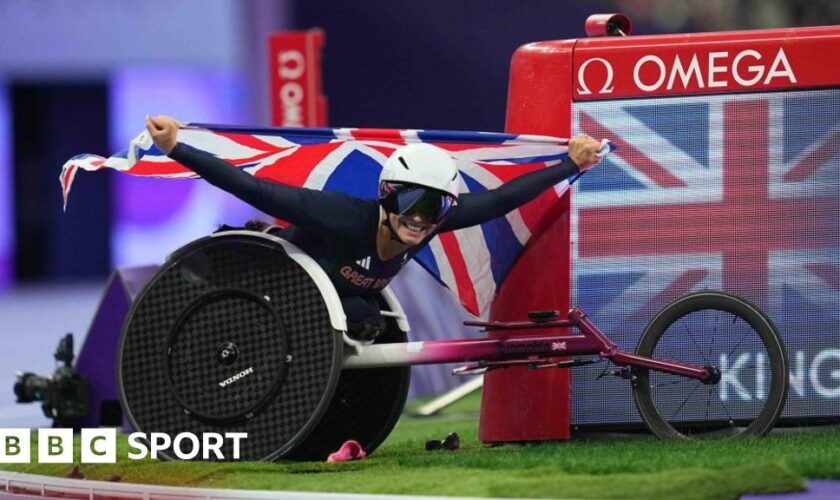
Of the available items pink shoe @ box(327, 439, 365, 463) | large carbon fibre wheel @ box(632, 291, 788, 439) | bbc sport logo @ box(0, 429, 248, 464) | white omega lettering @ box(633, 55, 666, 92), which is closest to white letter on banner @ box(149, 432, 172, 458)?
bbc sport logo @ box(0, 429, 248, 464)

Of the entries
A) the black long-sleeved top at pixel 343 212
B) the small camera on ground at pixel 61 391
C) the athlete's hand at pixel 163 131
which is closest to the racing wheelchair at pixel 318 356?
the black long-sleeved top at pixel 343 212

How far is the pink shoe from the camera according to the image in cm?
716

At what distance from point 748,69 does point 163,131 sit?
8.02 ft

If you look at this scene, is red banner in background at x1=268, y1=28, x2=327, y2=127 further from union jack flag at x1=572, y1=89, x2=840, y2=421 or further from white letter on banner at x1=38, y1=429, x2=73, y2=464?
union jack flag at x1=572, y1=89, x2=840, y2=421

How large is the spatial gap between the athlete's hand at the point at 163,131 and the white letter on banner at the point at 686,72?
6.94ft

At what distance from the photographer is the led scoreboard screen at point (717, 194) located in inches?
294

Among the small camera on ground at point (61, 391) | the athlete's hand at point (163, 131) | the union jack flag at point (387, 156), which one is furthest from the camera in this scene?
the small camera on ground at point (61, 391)

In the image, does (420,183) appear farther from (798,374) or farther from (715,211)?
(798,374)

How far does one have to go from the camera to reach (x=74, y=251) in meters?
30.3

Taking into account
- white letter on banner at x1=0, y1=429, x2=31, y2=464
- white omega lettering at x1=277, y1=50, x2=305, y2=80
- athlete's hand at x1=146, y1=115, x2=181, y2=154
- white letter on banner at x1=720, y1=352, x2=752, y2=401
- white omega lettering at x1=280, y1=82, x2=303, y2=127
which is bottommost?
white letter on banner at x1=0, y1=429, x2=31, y2=464

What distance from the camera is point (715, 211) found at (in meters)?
7.52

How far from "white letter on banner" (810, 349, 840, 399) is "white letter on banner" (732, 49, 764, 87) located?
1.14 meters

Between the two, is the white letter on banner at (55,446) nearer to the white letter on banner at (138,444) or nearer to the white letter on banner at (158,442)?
the white letter on banner at (138,444)

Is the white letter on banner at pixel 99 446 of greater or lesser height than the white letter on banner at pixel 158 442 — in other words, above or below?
below
